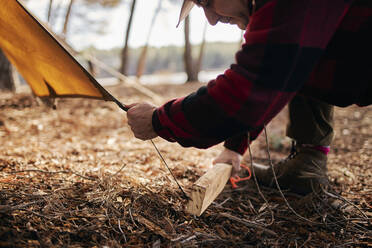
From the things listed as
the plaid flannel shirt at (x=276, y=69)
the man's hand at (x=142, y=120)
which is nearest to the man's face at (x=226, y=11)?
the plaid flannel shirt at (x=276, y=69)

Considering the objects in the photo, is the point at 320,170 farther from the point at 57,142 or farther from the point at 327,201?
the point at 57,142

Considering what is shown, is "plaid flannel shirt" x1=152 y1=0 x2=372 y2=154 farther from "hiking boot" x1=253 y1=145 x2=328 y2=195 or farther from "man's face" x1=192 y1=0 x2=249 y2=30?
"hiking boot" x1=253 y1=145 x2=328 y2=195

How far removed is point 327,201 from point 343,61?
812 millimetres

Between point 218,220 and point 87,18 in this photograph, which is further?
point 87,18

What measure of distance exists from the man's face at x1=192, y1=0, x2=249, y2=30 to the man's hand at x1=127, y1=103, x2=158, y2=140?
487mm

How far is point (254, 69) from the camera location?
0.80 m

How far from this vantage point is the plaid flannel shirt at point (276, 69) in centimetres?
75

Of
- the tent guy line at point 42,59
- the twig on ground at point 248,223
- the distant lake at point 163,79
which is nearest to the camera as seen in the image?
the twig on ground at point 248,223

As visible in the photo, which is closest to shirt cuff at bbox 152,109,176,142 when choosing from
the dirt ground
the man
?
the man

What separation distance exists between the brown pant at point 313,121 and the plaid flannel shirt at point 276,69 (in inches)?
20.3

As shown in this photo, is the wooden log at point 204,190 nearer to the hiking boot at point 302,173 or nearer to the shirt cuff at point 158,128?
the shirt cuff at point 158,128

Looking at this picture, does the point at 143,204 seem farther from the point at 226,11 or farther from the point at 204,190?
the point at 226,11

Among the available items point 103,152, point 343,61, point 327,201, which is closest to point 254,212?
point 327,201

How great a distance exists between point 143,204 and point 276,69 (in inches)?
32.1
